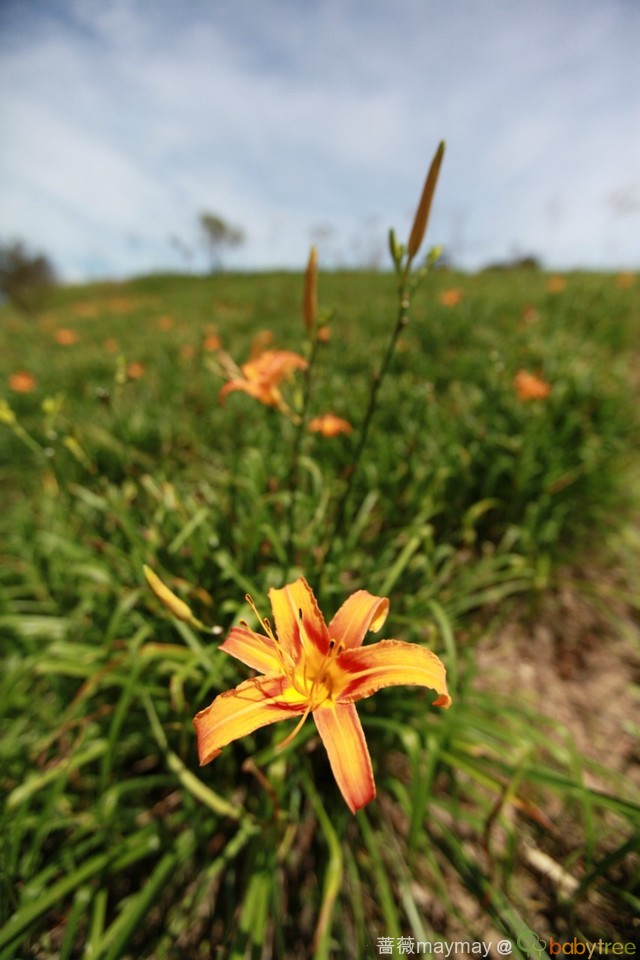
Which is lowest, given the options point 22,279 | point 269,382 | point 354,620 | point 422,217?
point 354,620

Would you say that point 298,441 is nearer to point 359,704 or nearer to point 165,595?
point 165,595

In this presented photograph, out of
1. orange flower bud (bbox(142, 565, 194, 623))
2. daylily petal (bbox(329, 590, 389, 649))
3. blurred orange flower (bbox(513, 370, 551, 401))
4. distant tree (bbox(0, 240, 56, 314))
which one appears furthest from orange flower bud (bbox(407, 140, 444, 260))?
distant tree (bbox(0, 240, 56, 314))

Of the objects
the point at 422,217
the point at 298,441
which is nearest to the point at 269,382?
the point at 298,441

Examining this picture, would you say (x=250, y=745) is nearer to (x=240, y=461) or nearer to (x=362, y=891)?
(x=362, y=891)

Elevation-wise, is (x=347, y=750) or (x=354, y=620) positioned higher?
(x=354, y=620)

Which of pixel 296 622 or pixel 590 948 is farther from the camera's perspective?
pixel 590 948

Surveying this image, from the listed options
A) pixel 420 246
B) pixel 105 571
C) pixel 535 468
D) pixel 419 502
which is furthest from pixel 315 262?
pixel 535 468

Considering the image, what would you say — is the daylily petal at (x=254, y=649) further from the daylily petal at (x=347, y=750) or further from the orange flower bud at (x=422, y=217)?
the orange flower bud at (x=422, y=217)
